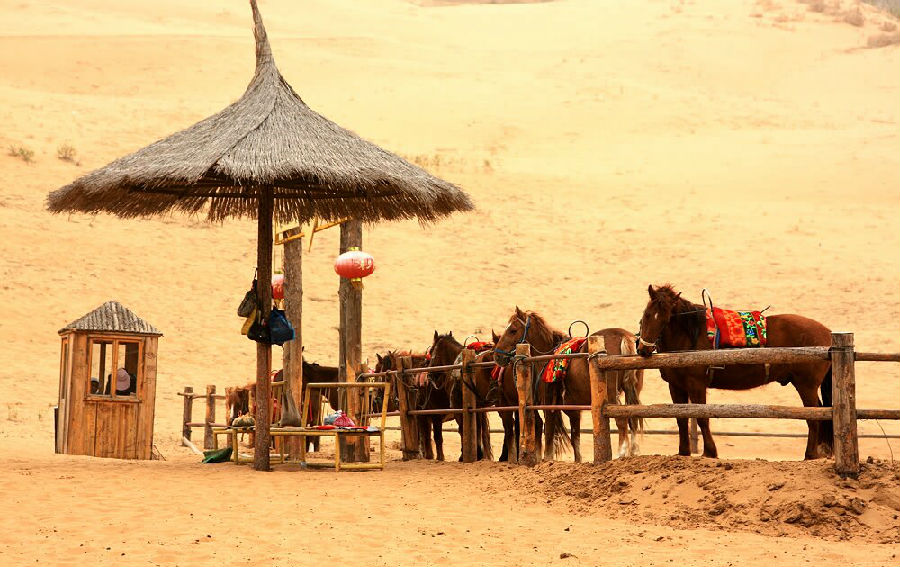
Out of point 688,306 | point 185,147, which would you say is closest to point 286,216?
point 185,147

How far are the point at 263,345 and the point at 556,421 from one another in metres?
3.38

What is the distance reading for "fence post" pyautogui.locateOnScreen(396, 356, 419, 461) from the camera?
46.7 ft

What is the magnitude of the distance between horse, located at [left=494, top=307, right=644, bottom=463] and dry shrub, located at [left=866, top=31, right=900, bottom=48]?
189ft

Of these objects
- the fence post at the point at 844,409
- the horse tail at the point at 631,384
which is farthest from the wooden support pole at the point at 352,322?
the fence post at the point at 844,409

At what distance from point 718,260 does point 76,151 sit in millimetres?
19105

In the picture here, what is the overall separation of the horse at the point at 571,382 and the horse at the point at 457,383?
2.19ft

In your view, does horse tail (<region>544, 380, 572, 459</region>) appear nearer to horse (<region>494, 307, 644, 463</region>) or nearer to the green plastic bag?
horse (<region>494, 307, 644, 463</region>)

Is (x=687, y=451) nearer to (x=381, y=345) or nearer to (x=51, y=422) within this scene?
(x=51, y=422)

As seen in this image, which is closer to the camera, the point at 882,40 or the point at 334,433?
the point at 334,433

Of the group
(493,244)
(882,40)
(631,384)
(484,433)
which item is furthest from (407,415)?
(882,40)

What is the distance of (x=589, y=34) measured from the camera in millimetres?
72125

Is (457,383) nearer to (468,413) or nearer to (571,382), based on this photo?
(468,413)

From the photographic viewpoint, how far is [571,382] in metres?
11.6

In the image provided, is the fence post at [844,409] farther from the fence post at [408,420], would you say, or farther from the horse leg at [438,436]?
the fence post at [408,420]
